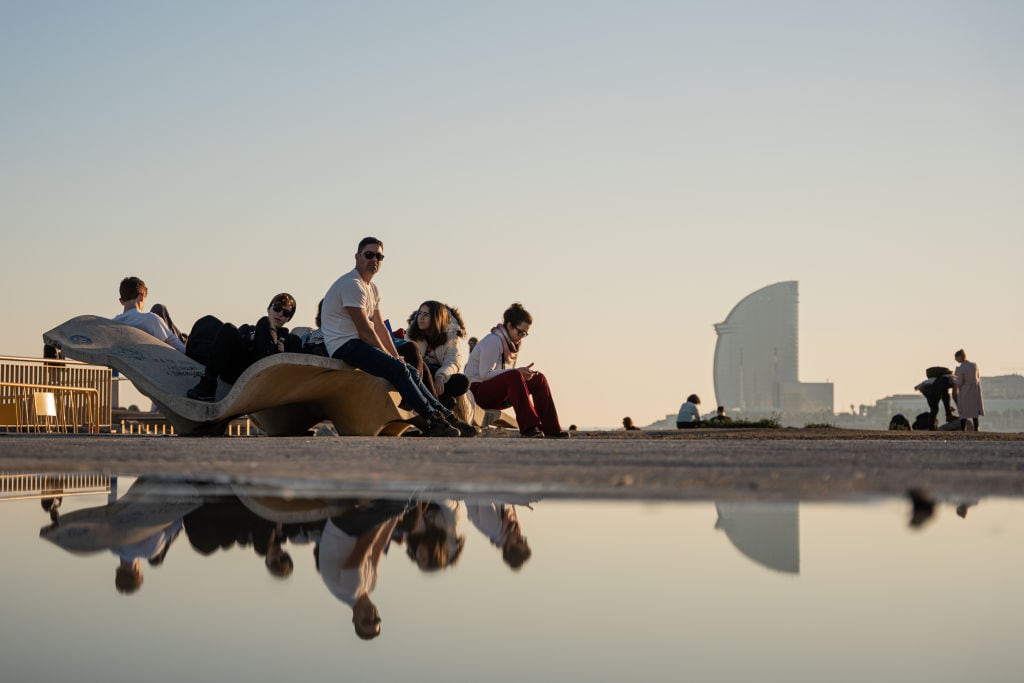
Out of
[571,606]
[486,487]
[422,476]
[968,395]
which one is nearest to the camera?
[571,606]

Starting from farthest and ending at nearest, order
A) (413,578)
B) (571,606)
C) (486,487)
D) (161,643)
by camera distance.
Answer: (486,487) → (413,578) → (571,606) → (161,643)

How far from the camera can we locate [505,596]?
1.64m

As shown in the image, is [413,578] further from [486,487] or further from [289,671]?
[486,487]

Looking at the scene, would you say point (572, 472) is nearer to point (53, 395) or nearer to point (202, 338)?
point (202, 338)

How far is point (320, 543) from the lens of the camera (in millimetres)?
2016

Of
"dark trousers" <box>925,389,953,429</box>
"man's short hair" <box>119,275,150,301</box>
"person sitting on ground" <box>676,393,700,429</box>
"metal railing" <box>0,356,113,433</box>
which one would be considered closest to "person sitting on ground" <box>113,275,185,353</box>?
"man's short hair" <box>119,275,150,301</box>

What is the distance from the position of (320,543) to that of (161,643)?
25.9 inches

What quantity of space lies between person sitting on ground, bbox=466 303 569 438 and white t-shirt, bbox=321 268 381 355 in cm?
139

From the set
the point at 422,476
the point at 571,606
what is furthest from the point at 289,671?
the point at 422,476

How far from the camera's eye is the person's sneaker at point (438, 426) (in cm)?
934

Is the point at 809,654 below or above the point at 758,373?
below

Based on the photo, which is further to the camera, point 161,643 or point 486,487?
point 486,487

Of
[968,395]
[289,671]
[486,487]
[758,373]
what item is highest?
[758,373]

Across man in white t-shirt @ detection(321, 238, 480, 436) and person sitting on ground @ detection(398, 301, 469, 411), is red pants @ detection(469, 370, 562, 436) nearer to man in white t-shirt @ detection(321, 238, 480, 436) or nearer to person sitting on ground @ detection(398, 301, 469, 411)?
person sitting on ground @ detection(398, 301, 469, 411)
